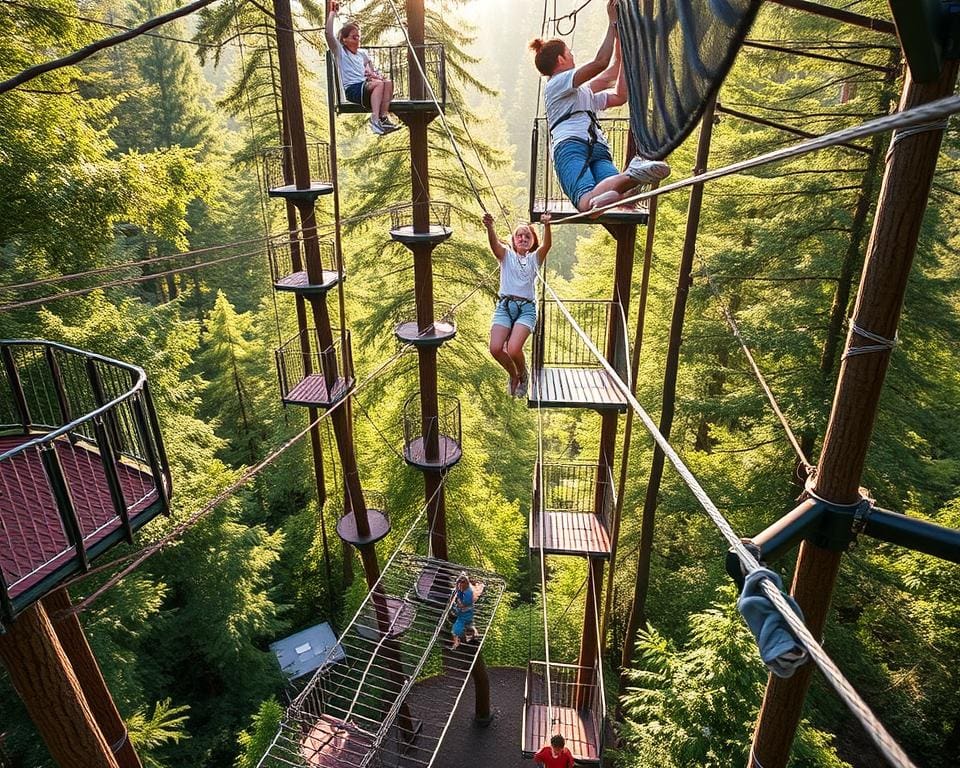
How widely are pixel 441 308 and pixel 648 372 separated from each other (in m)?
4.85

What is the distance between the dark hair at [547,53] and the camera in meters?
3.96

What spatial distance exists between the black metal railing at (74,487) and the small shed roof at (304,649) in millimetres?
9696

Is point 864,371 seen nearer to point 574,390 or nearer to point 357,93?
point 574,390

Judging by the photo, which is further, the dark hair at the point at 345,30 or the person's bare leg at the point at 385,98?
the person's bare leg at the point at 385,98

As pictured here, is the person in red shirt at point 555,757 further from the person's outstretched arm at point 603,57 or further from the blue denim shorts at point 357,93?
the blue denim shorts at point 357,93

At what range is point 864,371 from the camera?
6.56 ft

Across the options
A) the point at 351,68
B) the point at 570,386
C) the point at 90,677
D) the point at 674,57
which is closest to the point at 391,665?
the point at 570,386

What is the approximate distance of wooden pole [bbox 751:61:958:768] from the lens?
1.74 meters

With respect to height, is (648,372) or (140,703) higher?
(648,372)

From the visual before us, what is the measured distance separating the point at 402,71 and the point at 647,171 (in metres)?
5.78

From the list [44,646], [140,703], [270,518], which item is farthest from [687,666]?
[270,518]

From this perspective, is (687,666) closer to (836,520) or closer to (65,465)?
(836,520)

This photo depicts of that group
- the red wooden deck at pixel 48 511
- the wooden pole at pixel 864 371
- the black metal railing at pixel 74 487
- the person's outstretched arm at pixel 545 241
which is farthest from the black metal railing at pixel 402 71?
the wooden pole at pixel 864 371

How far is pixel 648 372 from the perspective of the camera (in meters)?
12.5
